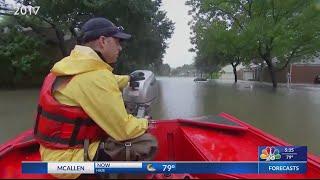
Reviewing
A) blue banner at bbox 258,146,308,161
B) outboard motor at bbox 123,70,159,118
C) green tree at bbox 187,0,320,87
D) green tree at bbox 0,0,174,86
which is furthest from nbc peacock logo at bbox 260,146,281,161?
green tree at bbox 187,0,320,87

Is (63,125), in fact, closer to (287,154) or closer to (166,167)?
(166,167)

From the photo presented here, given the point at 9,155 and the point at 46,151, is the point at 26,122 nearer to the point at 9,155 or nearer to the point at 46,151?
the point at 9,155

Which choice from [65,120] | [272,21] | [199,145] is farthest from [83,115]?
[272,21]

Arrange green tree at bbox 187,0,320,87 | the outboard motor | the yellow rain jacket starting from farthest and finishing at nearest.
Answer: green tree at bbox 187,0,320,87 < the outboard motor < the yellow rain jacket

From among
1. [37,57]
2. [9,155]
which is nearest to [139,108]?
[9,155]

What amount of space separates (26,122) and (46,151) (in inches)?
416

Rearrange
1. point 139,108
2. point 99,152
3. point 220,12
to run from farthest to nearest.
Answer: point 220,12 < point 139,108 < point 99,152

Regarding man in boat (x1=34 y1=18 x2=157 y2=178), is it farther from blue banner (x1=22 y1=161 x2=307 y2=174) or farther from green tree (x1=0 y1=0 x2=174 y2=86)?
green tree (x1=0 y1=0 x2=174 y2=86)

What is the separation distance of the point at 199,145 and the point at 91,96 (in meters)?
1.30

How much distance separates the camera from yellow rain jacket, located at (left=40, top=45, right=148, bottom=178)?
2.39 metres

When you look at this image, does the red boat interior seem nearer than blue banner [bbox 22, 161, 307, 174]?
No

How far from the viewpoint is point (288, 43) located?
3109cm

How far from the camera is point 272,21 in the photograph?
104 ft

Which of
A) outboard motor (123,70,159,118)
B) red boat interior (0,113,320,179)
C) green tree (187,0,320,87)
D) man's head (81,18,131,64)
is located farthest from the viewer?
green tree (187,0,320,87)
